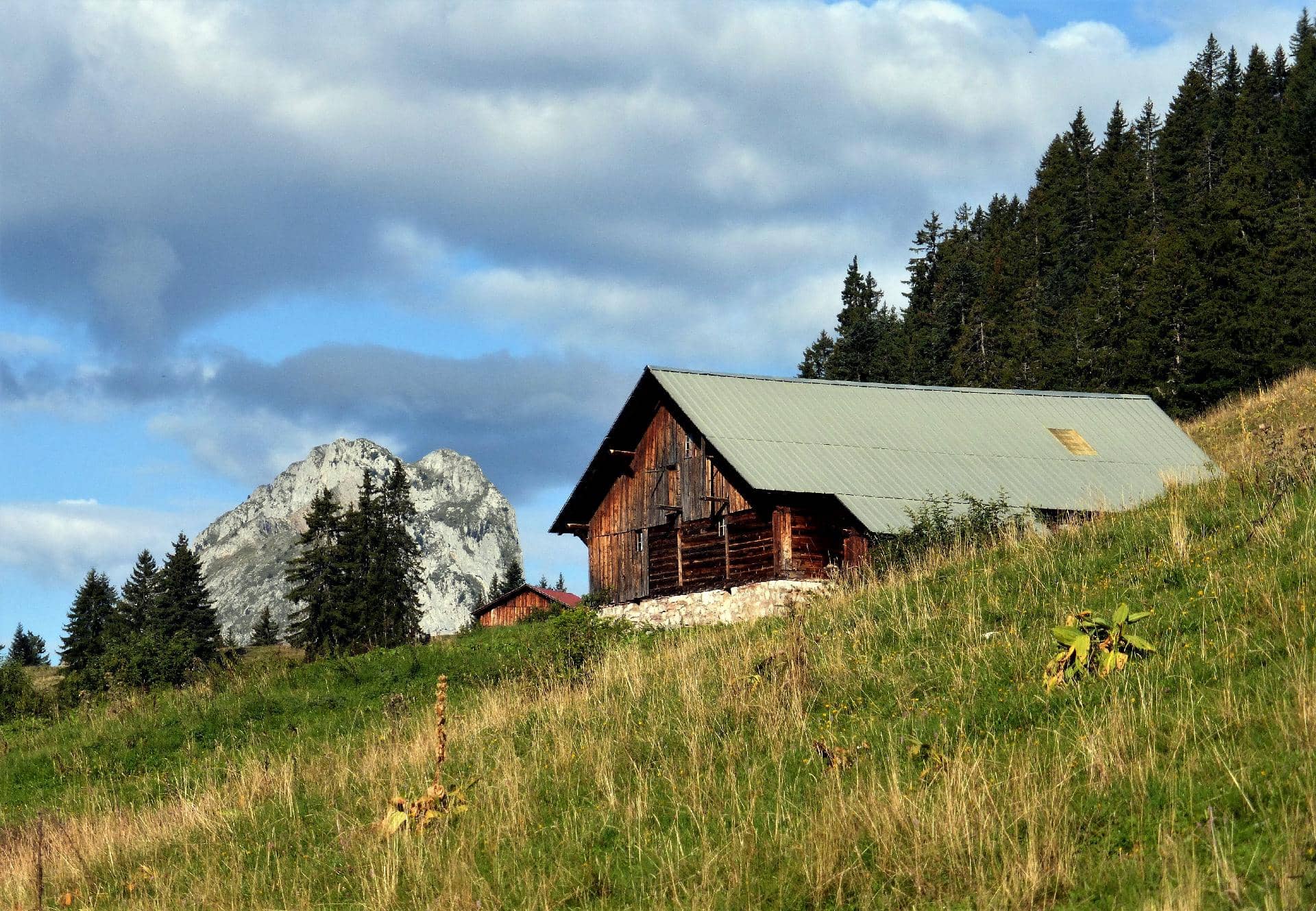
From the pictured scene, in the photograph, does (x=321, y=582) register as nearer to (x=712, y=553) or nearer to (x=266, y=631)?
(x=266, y=631)

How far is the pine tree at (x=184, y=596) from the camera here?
253 feet

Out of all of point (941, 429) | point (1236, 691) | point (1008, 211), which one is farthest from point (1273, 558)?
point (1008, 211)

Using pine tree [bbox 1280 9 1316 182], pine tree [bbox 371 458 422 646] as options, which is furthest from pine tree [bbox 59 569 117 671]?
pine tree [bbox 1280 9 1316 182]

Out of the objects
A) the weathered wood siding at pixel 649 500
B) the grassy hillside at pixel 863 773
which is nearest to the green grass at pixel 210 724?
the grassy hillside at pixel 863 773

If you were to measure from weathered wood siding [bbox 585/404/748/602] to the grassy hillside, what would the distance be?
54.3 feet

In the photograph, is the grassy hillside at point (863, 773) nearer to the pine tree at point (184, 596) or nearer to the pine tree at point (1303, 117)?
the pine tree at point (184, 596)

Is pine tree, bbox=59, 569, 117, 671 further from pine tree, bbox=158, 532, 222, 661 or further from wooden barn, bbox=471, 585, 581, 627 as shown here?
wooden barn, bbox=471, 585, 581, 627

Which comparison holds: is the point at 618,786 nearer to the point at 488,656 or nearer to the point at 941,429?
the point at 488,656

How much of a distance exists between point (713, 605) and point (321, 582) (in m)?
45.8

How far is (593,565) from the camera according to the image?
127 feet

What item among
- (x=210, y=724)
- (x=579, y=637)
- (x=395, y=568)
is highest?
(x=395, y=568)

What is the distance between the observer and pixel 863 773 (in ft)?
31.5

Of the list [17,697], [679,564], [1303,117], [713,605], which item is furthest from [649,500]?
[1303,117]

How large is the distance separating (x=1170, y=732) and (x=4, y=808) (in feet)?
49.9
